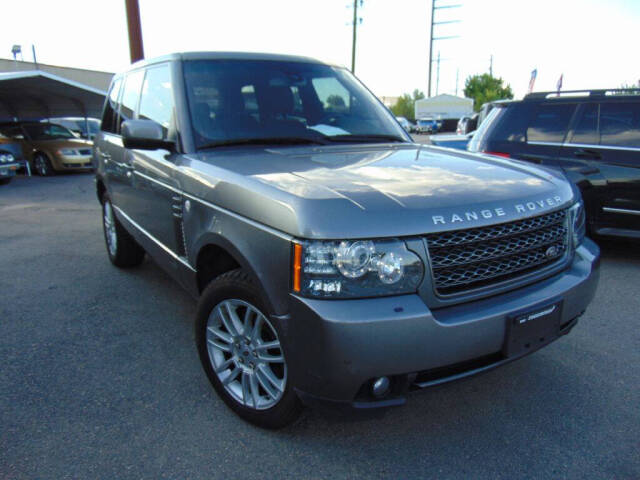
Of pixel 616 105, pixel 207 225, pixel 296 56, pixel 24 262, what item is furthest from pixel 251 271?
pixel 616 105

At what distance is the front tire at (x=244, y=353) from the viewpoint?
2.21 metres

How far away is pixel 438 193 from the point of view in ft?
6.85

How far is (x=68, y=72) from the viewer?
90.4ft

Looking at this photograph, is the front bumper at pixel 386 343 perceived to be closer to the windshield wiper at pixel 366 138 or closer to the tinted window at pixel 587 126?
the windshield wiper at pixel 366 138

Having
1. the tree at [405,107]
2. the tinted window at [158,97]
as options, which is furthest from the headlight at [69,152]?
the tree at [405,107]

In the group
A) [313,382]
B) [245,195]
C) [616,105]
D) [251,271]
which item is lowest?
[313,382]

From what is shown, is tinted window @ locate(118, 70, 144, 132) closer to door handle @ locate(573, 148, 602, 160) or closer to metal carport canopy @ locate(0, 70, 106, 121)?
door handle @ locate(573, 148, 602, 160)

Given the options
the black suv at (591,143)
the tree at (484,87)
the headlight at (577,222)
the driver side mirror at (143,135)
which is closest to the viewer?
the headlight at (577,222)

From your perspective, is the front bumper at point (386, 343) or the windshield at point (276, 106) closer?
the front bumper at point (386, 343)

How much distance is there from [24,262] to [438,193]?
4.93m

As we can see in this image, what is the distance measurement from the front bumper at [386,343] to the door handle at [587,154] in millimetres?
3793

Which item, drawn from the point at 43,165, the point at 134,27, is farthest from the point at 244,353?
the point at 43,165

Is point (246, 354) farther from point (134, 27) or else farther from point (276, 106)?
point (134, 27)

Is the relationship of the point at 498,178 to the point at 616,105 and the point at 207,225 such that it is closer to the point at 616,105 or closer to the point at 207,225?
the point at 207,225
